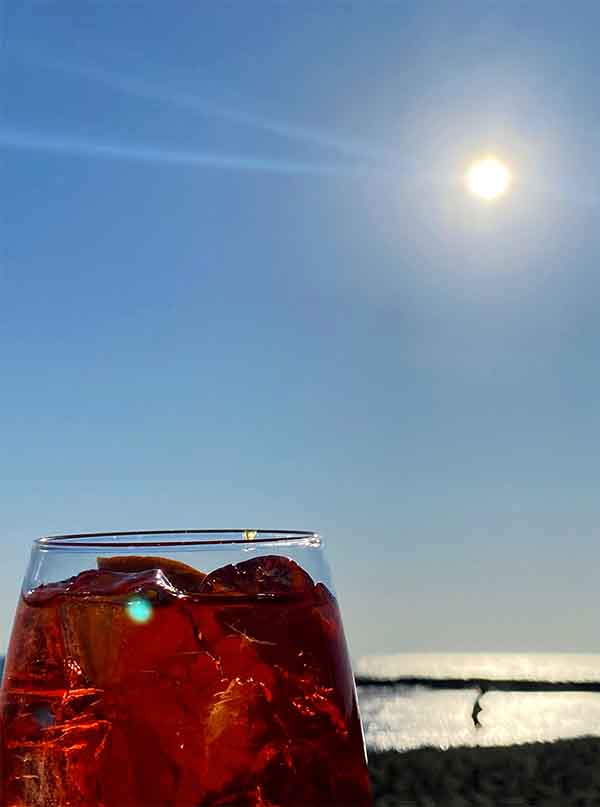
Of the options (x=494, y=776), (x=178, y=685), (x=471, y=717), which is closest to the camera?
(x=178, y=685)

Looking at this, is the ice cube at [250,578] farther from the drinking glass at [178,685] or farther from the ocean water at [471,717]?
the ocean water at [471,717]

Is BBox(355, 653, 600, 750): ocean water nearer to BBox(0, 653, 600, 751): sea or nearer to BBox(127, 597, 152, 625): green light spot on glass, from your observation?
BBox(0, 653, 600, 751): sea

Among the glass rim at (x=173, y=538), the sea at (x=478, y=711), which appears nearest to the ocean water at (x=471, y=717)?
the sea at (x=478, y=711)

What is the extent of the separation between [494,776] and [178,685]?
11.6 feet

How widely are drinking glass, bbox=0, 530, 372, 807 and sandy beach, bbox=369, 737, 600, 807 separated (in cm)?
309

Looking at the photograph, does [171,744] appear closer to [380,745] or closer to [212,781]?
[212,781]

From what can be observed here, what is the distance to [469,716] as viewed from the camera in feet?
16.2

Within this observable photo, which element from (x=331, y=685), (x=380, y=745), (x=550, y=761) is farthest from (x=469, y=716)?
(x=331, y=685)

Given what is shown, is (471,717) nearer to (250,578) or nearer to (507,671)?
(507,671)

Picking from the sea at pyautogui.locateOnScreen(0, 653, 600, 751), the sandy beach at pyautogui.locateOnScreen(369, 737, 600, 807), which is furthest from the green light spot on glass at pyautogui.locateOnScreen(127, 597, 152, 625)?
the sea at pyautogui.locateOnScreen(0, 653, 600, 751)

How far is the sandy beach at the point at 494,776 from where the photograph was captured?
3451mm

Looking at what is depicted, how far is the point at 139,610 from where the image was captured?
0.62 metres

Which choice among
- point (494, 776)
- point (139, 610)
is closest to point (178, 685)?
point (139, 610)

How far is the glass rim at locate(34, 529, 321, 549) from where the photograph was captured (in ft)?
2.10
